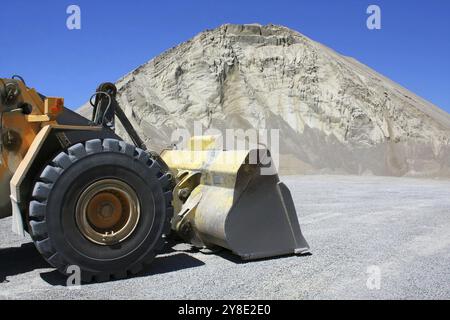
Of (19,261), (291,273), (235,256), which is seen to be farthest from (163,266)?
(19,261)

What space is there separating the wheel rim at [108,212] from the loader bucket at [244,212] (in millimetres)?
1095

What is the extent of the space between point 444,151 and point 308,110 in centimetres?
939

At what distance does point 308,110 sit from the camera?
120 ft

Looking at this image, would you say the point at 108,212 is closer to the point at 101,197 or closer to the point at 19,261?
the point at 101,197

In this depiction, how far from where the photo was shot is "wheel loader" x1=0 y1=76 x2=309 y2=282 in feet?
14.8

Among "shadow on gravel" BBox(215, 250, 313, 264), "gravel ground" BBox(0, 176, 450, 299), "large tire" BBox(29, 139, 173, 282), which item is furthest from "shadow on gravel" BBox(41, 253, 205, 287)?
"shadow on gravel" BBox(215, 250, 313, 264)

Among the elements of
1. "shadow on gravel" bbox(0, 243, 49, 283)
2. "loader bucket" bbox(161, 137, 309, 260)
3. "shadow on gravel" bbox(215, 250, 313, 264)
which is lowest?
"shadow on gravel" bbox(0, 243, 49, 283)

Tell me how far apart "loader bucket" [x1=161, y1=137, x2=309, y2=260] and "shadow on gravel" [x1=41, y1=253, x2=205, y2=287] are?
0.36 m

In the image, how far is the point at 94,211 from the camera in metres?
4.75

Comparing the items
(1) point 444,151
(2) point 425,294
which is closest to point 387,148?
(1) point 444,151

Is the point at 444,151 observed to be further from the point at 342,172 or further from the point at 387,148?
the point at 342,172

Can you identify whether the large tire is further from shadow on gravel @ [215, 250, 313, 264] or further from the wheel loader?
shadow on gravel @ [215, 250, 313, 264]

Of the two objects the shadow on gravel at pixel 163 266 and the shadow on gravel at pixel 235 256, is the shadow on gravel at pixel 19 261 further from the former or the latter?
the shadow on gravel at pixel 235 256

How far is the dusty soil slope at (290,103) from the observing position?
3347 centimetres
